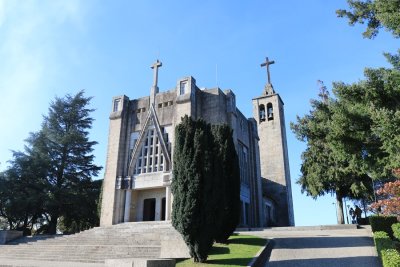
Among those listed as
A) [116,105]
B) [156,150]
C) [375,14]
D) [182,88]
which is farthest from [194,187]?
[116,105]

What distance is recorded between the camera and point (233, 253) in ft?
37.8

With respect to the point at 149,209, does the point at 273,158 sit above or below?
above

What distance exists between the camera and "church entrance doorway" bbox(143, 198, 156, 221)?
24.5 m

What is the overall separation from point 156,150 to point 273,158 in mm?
17242

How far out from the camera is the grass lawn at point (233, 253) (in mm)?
10029

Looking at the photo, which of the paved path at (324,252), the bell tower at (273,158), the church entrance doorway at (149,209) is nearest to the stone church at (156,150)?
the church entrance doorway at (149,209)

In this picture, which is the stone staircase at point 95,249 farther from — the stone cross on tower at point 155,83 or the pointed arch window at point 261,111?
the pointed arch window at point 261,111

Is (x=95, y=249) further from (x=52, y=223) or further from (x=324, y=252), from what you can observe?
(x=52, y=223)

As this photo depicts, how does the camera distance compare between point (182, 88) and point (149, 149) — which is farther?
point (149, 149)

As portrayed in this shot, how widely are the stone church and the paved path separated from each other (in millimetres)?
9481

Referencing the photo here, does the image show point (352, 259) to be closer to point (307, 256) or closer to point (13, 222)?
point (307, 256)

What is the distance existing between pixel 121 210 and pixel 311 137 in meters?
14.6

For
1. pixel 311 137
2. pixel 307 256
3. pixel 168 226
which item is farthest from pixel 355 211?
pixel 307 256

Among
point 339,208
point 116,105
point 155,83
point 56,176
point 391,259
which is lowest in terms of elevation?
point 391,259
